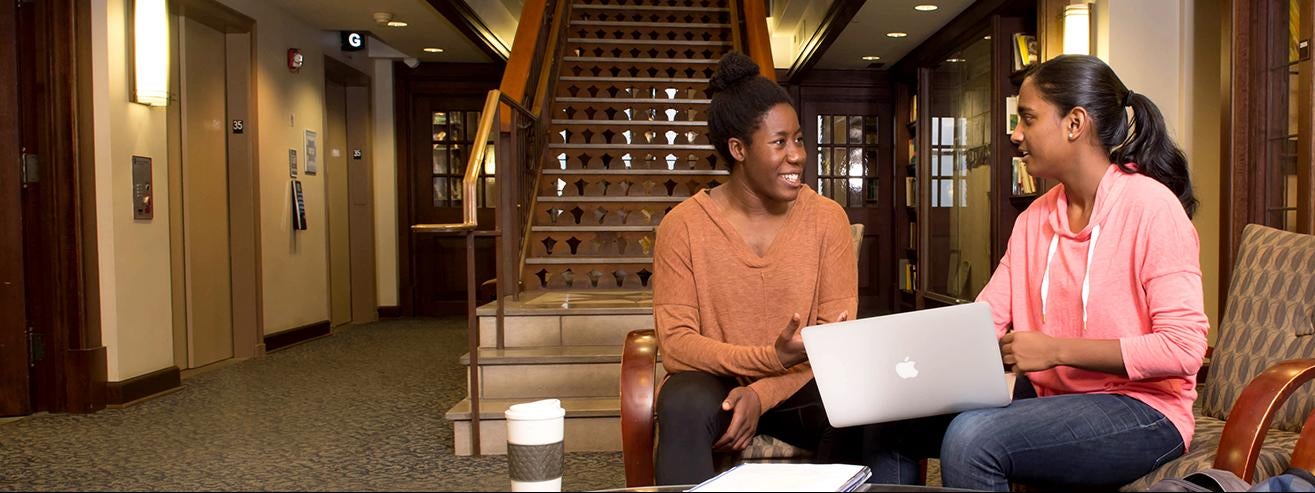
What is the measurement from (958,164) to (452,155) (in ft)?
14.1

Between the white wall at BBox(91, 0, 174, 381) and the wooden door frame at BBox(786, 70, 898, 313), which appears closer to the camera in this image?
the white wall at BBox(91, 0, 174, 381)

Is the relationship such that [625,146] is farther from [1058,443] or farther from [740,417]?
[1058,443]

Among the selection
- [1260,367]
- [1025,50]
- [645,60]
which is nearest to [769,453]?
[1260,367]

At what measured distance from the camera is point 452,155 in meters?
9.35

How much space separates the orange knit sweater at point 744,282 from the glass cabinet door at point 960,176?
187 inches

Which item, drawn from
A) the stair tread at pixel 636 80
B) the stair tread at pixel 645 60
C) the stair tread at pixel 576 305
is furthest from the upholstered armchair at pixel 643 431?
the stair tread at pixel 645 60

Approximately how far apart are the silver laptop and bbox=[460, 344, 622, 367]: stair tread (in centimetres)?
227

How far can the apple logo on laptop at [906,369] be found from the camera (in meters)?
1.66

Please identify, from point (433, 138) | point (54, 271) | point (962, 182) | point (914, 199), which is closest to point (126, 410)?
point (54, 271)

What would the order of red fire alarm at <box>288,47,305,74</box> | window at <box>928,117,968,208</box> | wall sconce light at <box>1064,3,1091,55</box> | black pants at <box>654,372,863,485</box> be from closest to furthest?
black pants at <box>654,372,863,485</box>, wall sconce light at <box>1064,3,1091,55</box>, red fire alarm at <box>288,47,305,74</box>, window at <box>928,117,968,208</box>

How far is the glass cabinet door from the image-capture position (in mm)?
6918

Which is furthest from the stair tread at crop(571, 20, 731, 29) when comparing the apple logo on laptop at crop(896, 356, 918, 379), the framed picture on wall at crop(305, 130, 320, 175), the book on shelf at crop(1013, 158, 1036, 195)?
the apple logo on laptop at crop(896, 356, 918, 379)

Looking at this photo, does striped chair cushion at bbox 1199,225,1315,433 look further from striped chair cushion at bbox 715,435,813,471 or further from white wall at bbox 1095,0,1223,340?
white wall at bbox 1095,0,1223,340

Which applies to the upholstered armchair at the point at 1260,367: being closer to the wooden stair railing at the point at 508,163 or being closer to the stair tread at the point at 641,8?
the wooden stair railing at the point at 508,163
